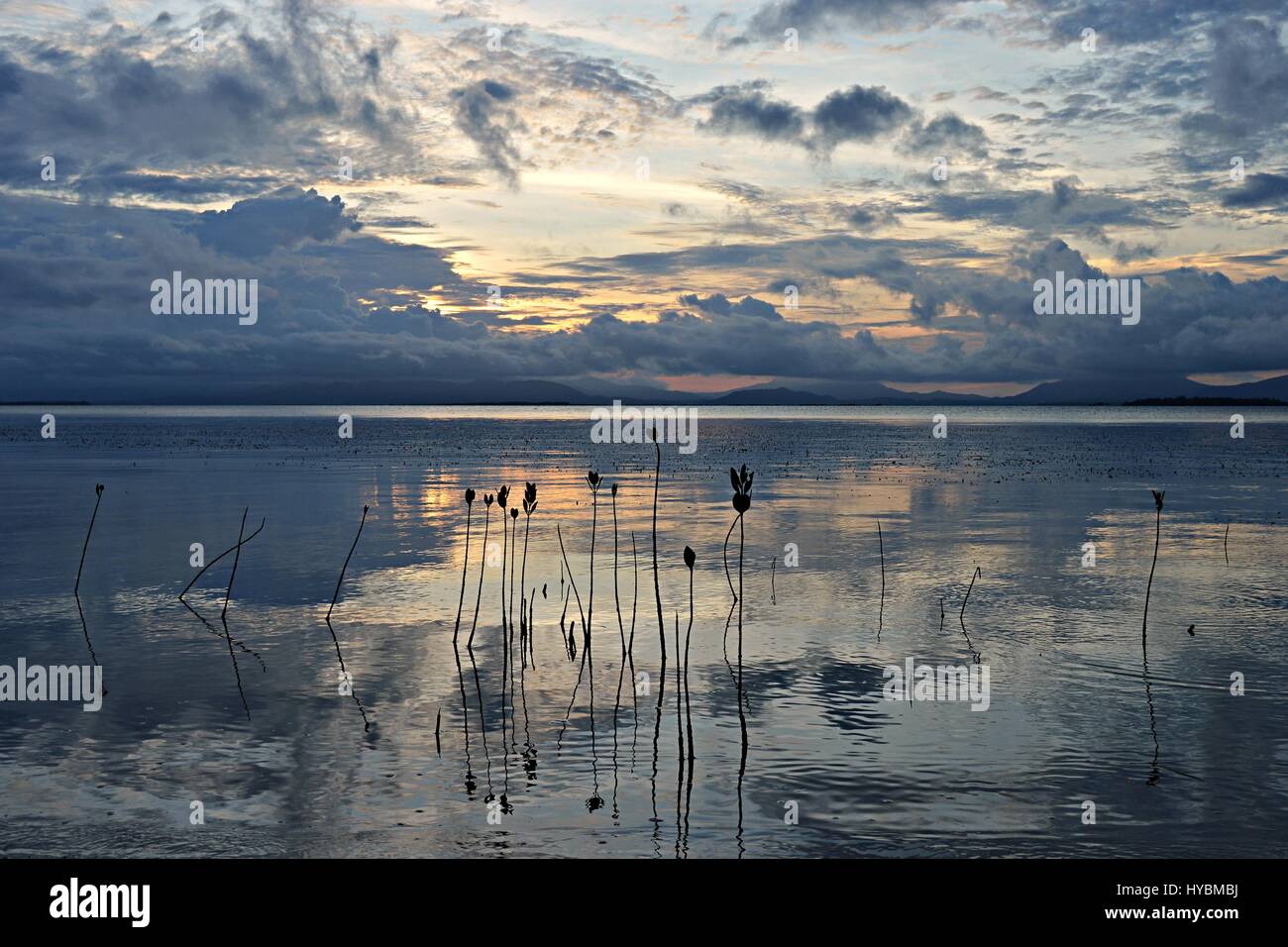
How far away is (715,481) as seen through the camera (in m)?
56.7

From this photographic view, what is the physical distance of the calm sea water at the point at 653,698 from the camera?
1059 cm

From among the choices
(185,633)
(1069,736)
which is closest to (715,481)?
(185,633)

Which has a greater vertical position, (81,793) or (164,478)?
(164,478)

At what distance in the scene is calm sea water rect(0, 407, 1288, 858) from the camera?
1059 centimetres

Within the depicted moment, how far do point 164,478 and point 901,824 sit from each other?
2020 inches

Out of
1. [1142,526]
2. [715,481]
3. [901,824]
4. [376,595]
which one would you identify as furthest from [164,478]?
[901,824]

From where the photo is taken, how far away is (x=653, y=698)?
49.1 feet

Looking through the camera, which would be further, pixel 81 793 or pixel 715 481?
pixel 715 481
